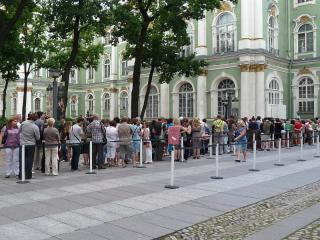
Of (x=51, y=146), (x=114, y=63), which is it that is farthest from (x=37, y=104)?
(x=51, y=146)

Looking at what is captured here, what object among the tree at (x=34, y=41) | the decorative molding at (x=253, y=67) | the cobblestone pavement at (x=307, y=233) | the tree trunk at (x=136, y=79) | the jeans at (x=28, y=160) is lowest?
Answer: the cobblestone pavement at (x=307, y=233)

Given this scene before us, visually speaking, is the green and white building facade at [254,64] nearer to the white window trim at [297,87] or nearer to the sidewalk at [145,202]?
the white window trim at [297,87]

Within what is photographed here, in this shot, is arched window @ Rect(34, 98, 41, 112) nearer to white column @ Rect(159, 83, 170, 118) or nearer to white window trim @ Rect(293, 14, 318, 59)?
white column @ Rect(159, 83, 170, 118)

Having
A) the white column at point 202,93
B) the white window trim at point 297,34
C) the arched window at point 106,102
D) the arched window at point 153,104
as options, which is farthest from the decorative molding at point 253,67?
the arched window at point 106,102

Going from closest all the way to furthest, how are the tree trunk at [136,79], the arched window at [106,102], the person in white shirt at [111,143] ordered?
the person in white shirt at [111,143], the tree trunk at [136,79], the arched window at [106,102]

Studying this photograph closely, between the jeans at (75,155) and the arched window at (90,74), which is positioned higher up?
the arched window at (90,74)

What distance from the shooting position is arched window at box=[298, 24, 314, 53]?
4028 cm

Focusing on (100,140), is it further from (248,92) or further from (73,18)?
(248,92)

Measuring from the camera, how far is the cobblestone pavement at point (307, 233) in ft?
24.0

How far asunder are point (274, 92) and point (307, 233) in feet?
109

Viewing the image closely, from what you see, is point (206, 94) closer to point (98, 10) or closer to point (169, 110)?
point (169, 110)

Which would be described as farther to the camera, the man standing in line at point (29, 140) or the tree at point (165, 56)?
the tree at point (165, 56)

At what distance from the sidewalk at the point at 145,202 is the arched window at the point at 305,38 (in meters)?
27.4

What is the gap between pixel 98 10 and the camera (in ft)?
72.4
